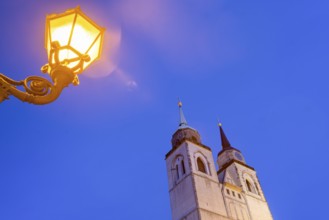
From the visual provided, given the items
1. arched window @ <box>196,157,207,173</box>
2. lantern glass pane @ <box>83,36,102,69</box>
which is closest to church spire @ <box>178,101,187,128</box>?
arched window @ <box>196,157,207,173</box>

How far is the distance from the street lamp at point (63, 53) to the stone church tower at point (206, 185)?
76.1 ft

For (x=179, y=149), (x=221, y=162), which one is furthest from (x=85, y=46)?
(x=221, y=162)

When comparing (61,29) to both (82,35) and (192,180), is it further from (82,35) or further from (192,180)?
(192,180)

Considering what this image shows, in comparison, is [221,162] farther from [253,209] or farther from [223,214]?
[223,214]

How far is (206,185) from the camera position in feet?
92.3

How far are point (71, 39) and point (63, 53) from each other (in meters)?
0.17

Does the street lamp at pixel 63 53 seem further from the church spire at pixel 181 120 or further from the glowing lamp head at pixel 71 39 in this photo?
the church spire at pixel 181 120

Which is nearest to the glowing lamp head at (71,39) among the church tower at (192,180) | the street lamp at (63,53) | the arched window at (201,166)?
the street lamp at (63,53)

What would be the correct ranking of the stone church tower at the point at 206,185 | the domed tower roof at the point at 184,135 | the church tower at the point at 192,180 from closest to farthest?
the church tower at the point at 192,180
the stone church tower at the point at 206,185
the domed tower roof at the point at 184,135

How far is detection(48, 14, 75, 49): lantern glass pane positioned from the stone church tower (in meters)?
23.4

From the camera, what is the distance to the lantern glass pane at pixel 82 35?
10.4 ft

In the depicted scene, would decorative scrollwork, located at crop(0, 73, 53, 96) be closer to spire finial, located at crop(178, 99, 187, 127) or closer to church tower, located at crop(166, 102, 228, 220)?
church tower, located at crop(166, 102, 228, 220)

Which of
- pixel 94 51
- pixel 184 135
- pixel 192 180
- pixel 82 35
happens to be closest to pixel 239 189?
pixel 192 180

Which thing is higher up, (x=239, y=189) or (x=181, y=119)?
(x=181, y=119)
